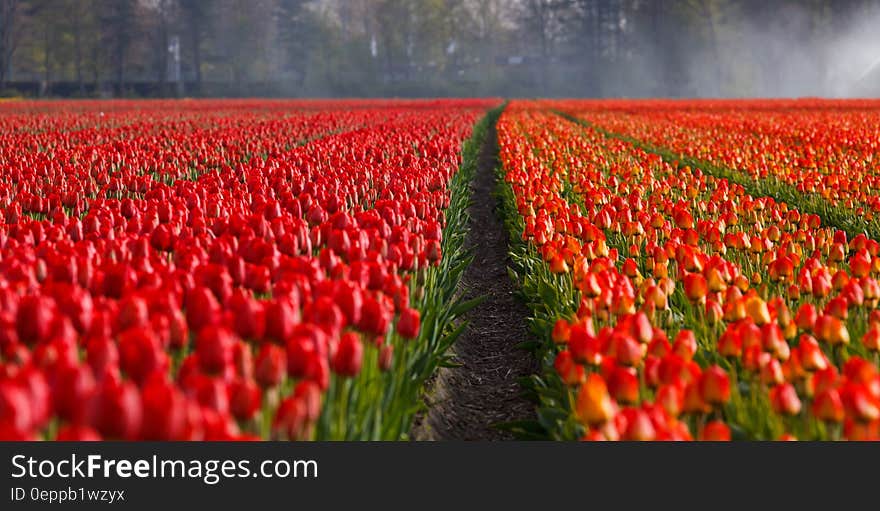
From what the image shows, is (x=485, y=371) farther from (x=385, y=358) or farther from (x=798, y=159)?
(x=798, y=159)

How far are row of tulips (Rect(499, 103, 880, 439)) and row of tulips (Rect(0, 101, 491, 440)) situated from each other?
1.93ft

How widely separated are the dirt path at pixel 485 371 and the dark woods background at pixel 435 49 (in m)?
68.0

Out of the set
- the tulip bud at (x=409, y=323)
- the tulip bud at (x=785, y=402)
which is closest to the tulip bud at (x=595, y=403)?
the tulip bud at (x=785, y=402)

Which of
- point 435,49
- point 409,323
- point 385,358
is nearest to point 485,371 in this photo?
point 409,323

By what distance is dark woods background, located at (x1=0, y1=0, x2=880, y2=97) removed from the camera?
7575 cm

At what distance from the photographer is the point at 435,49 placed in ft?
290

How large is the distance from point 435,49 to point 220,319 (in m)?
87.8

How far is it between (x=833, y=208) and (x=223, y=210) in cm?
566

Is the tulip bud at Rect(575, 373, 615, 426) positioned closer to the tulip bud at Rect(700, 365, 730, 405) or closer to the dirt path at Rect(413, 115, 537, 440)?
the tulip bud at Rect(700, 365, 730, 405)

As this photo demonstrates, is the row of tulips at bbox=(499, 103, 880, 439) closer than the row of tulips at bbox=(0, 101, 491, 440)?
No

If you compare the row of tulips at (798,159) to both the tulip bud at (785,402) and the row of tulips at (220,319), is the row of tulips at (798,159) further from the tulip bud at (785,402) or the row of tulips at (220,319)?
the tulip bud at (785,402)

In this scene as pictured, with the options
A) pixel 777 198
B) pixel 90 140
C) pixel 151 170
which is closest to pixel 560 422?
pixel 777 198

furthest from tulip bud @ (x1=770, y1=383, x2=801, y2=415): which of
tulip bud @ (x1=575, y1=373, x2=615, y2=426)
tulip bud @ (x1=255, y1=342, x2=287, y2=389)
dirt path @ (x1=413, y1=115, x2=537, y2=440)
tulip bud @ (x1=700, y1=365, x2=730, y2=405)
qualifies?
dirt path @ (x1=413, y1=115, x2=537, y2=440)

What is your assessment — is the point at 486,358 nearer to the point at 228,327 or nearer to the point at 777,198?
the point at 228,327
